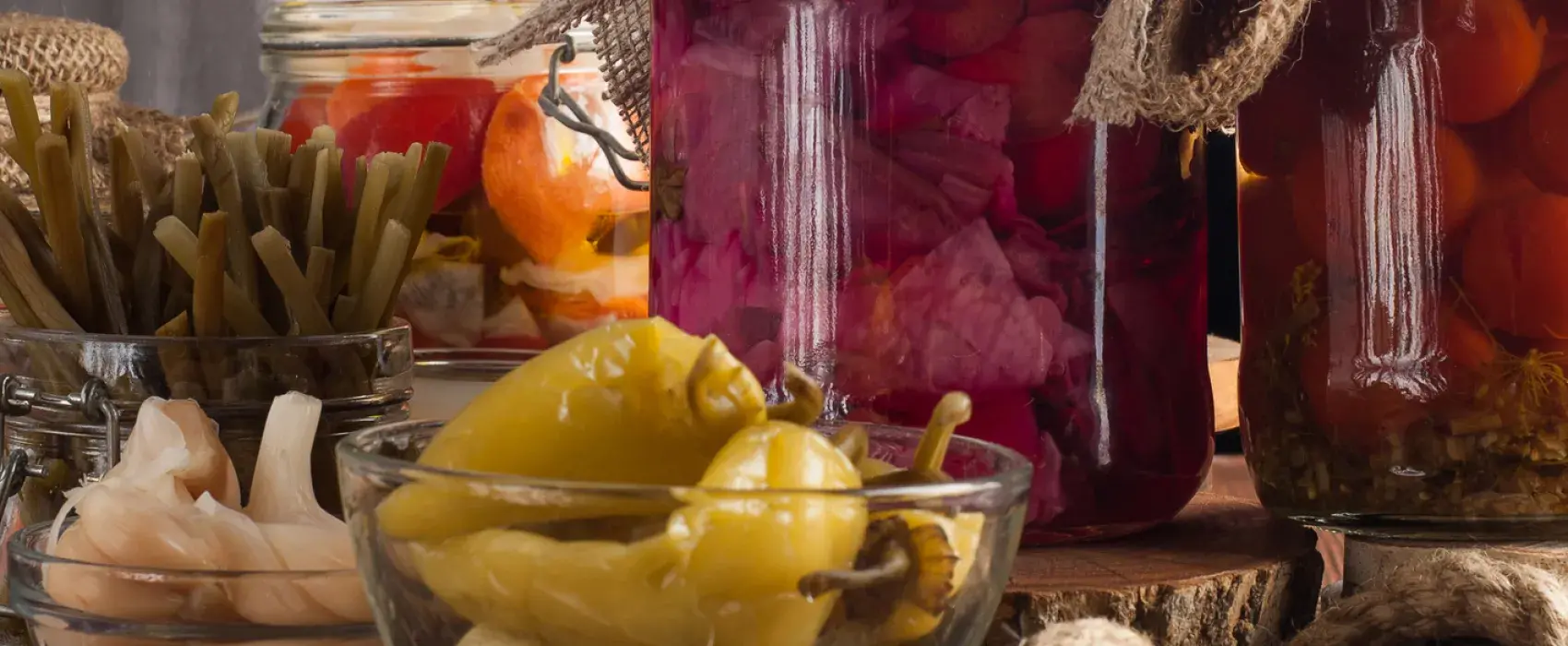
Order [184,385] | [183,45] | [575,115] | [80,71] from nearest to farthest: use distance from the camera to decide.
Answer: [184,385], [575,115], [80,71], [183,45]

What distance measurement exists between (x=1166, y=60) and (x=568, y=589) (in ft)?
0.82

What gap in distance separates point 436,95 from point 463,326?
0.38 ft

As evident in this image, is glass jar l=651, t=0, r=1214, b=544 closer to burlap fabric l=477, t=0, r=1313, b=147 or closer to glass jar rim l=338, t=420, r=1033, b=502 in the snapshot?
burlap fabric l=477, t=0, r=1313, b=147

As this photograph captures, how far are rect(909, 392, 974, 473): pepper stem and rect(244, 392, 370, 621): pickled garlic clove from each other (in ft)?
0.59

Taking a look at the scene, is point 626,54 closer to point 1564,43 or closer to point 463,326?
point 463,326

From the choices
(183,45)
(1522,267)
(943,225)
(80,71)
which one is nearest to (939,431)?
(943,225)

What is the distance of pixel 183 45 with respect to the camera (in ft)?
5.24

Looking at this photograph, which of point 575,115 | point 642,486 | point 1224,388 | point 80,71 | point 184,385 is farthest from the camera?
point 80,71

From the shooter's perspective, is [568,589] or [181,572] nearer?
[568,589]

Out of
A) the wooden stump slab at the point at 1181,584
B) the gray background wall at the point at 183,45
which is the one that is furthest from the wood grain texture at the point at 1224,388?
the gray background wall at the point at 183,45

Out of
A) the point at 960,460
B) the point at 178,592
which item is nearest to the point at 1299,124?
the point at 960,460

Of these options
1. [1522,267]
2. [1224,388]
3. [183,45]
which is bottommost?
[1224,388]

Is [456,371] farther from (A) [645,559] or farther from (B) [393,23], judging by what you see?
(A) [645,559]

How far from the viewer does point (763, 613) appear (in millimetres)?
350
